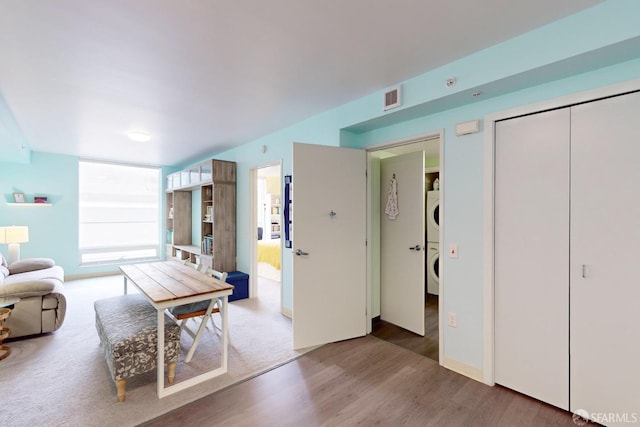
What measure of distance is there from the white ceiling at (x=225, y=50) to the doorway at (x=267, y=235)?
156 centimetres

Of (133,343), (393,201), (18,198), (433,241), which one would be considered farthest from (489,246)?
(18,198)

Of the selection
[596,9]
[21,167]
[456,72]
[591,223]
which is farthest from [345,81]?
[21,167]

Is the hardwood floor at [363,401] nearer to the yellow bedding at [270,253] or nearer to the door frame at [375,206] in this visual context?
the door frame at [375,206]

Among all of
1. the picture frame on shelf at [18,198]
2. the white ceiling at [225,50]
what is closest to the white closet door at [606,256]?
the white ceiling at [225,50]

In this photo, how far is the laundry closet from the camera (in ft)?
5.57

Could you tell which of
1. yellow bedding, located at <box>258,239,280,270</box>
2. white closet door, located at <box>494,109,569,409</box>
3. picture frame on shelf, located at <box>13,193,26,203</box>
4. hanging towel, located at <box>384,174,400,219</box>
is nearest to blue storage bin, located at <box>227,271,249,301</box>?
yellow bedding, located at <box>258,239,280,270</box>

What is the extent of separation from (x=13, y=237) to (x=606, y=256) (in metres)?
6.97

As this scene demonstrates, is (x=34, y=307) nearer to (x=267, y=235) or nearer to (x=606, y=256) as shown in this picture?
(x=606, y=256)

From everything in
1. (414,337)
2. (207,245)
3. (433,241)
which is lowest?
(414,337)

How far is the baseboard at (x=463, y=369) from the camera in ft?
7.51

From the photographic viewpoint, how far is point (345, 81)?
2488 mm

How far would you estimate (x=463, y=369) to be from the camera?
2379 mm

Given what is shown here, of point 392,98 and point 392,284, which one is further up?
point 392,98

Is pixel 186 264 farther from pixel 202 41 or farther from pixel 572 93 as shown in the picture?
pixel 572 93
